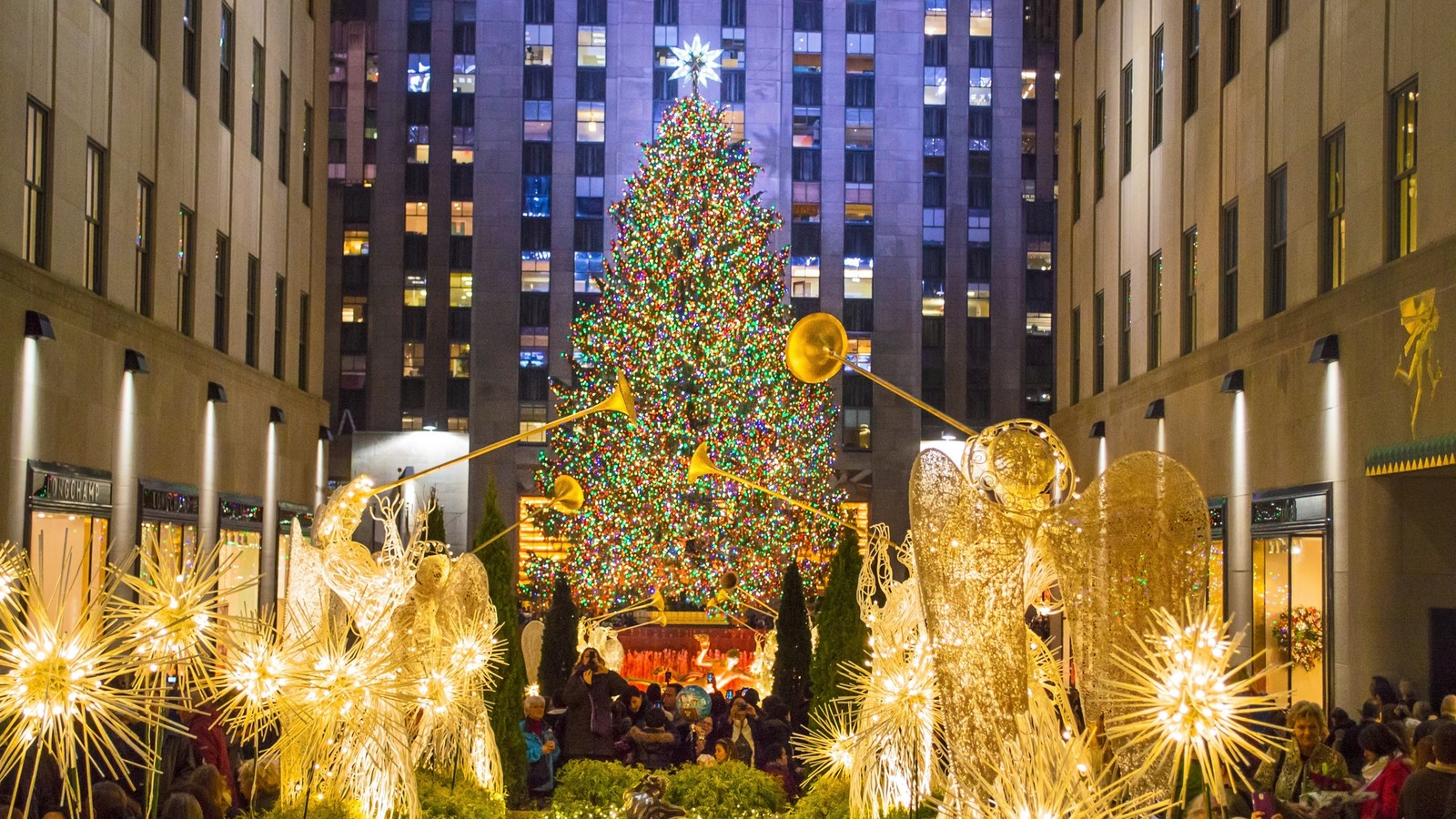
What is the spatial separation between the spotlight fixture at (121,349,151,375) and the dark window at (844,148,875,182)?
37774 mm

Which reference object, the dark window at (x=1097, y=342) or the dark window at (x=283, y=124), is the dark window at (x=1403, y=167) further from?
the dark window at (x=283, y=124)

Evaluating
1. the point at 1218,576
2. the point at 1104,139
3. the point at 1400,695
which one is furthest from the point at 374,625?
the point at 1104,139

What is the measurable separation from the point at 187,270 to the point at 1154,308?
53.8 ft

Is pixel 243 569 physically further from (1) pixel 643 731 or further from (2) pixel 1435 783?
(2) pixel 1435 783

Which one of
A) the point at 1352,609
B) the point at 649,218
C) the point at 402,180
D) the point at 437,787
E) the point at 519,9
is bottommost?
the point at 437,787

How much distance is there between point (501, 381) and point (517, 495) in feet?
14.1

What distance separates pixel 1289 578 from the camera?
2077cm

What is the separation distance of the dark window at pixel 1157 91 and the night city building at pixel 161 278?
53.2 ft

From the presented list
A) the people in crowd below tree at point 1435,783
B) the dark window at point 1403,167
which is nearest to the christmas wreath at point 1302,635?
the dark window at point 1403,167

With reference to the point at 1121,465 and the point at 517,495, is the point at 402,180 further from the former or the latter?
the point at 1121,465

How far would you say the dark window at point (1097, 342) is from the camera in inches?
1227

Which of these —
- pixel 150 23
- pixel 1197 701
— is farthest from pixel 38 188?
pixel 1197 701

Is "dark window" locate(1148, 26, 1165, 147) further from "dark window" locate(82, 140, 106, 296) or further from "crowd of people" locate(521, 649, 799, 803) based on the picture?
"dark window" locate(82, 140, 106, 296)

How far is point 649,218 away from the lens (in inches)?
1455
